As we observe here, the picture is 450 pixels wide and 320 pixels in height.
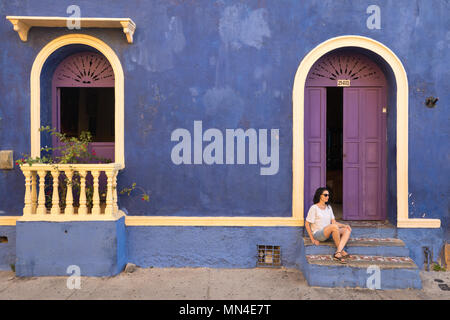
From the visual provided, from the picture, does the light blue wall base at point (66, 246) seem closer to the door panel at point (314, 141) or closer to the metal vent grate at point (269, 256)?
the metal vent grate at point (269, 256)

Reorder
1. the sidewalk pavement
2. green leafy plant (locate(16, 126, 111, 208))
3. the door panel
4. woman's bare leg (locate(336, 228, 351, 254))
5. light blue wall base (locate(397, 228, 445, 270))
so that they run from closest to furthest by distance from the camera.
Result: the sidewalk pavement, woman's bare leg (locate(336, 228, 351, 254)), green leafy plant (locate(16, 126, 111, 208)), light blue wall base (locate(397, 228, 445, 270)), the door panel

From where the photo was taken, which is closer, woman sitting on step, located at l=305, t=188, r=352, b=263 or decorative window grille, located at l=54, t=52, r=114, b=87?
woman sitting on step, located at l=305, t=188, r=352, b=263

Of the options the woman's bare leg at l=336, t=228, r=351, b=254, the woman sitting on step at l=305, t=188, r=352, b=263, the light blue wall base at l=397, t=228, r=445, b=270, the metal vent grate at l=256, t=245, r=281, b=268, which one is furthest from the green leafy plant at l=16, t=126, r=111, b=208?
the light blue wall base at l=397, t=228, r=445, b=270

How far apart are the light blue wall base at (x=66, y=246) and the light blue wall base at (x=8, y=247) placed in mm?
513

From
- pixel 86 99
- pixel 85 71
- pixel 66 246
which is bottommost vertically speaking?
pixel 66 246

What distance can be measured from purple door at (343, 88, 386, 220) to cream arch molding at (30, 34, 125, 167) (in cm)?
371

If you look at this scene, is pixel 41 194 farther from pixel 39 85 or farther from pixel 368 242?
pixel 368 242

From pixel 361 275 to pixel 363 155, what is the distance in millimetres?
2083

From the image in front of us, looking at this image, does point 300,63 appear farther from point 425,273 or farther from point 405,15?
point 425,273

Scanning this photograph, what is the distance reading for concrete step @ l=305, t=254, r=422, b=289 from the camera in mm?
4922

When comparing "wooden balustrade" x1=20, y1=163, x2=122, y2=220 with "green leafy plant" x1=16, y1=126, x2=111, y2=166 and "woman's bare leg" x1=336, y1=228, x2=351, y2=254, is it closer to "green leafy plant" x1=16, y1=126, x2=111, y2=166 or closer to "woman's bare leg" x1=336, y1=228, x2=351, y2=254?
"green leafy plant" x1=16, y1=126, x2=111, y2=166

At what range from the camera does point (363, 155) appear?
6.09 meters

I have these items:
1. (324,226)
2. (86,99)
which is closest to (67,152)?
(86,99)

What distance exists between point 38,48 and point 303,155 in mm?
4543
